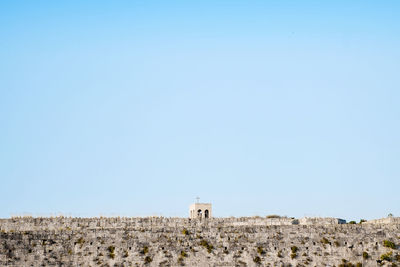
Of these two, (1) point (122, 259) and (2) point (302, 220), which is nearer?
(1) point (122, 259)

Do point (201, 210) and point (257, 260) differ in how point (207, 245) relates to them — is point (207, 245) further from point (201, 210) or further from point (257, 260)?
point (201, 210)

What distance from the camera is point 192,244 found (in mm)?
67688

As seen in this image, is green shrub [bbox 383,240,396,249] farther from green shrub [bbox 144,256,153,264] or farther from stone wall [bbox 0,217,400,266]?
green shrub [bbox 144,256,153,264]

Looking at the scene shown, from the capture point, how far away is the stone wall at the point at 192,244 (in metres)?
66.0

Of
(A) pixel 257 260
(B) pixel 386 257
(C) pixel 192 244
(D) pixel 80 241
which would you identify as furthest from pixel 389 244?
(D) pixel 80 241

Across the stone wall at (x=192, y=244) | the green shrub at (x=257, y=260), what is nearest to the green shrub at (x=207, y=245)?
the stone wall at (x=192, y=244)

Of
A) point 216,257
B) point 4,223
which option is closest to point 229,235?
point 216,257

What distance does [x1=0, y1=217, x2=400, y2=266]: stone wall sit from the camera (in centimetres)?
6600

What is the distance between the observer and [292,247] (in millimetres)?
67812

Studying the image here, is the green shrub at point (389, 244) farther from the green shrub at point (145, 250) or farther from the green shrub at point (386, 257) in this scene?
the green shrub at point (145, 250)

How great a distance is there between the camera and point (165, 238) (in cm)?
6812

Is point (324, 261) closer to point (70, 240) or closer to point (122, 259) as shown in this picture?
point (122, 259)

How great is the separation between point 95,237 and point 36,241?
194 inches

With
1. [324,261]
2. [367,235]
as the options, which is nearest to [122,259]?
[324,261]
